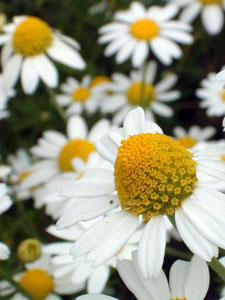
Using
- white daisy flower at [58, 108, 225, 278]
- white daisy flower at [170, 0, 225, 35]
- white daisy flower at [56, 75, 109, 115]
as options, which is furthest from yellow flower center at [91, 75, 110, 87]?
white daisy flower at [58, 108, 225, 278]

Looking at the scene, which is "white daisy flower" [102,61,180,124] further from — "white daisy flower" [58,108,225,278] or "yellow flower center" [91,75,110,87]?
"white daisy flower" [58,108,225,278]

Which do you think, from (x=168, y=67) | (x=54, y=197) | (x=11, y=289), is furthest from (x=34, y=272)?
(x=168, y=67)

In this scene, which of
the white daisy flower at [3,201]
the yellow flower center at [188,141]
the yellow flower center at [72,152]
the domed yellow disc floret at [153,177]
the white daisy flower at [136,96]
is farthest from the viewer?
the white daisy flower at [136,96]

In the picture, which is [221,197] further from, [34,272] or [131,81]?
[131,81]

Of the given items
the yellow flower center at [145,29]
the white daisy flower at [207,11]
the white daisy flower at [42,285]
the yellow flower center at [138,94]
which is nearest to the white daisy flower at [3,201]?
the white daisy flower at [42,285]

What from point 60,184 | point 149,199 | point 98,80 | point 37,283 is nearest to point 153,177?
point 149,199

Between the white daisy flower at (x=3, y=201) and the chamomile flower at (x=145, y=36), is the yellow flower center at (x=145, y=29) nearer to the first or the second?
the chamomile flower at (x=145, y=36)
